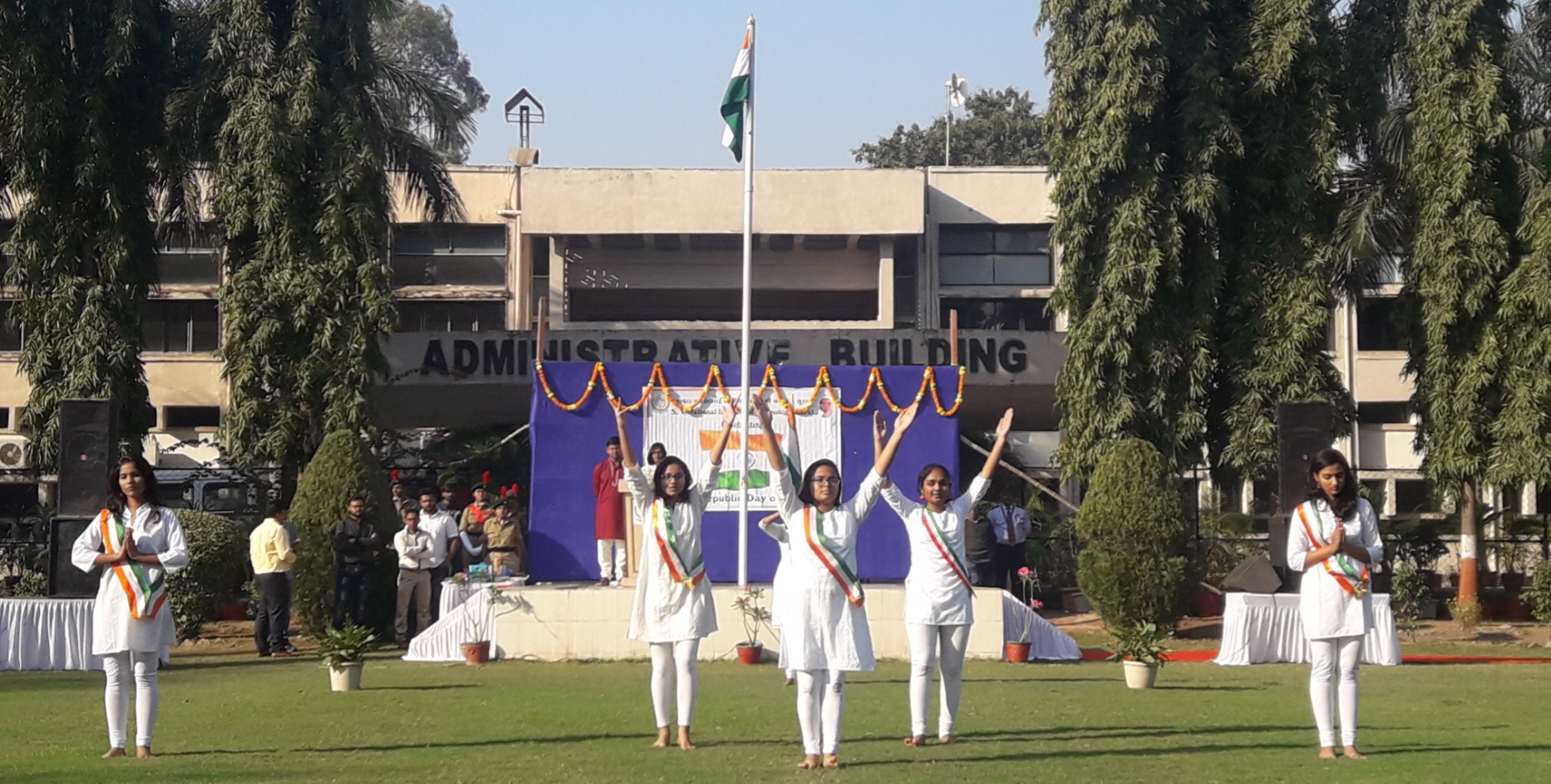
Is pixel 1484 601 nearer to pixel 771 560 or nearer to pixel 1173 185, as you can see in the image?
pixel 1173 185

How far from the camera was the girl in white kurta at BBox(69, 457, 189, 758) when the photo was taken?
10.1 meters

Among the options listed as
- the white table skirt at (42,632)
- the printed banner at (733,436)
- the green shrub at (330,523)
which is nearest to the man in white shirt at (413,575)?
the green shrub at (330,523)

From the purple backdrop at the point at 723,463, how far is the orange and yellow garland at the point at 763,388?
6 centimetres

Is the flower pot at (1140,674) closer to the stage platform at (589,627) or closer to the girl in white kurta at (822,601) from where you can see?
the stage platform at (589,627)

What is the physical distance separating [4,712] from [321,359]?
10034 millimetres

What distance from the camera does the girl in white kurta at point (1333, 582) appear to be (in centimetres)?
980

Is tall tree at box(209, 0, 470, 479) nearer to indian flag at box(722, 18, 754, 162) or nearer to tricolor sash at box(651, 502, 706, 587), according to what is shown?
indian flag at box(722, 18, 754, 162)

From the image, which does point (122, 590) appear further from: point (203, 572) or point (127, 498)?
point (203, 572)

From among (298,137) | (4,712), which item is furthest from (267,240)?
(4,712)

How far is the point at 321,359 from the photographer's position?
75.8ft

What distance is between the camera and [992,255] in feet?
128

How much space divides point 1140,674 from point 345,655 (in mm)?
6469

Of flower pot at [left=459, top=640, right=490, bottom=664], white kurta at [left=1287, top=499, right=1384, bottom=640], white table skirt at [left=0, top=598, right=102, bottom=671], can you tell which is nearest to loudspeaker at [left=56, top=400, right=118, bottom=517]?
white table skirt at [left=0, top=598, right=102, bottom=671]

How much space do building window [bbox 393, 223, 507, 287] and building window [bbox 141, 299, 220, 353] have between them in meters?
4.44
